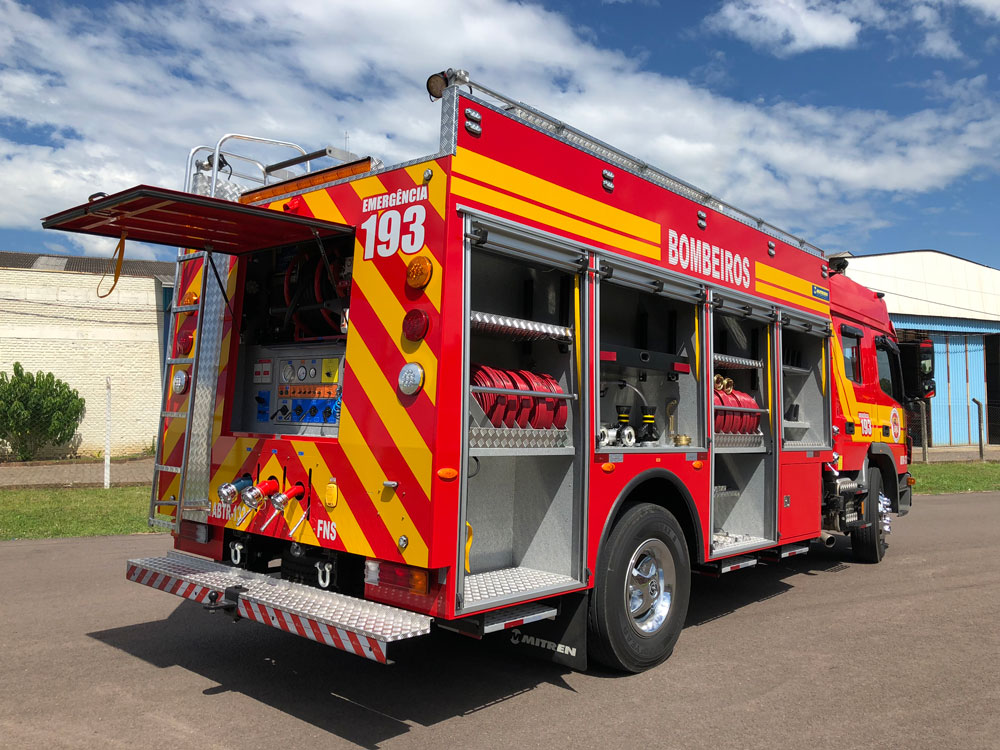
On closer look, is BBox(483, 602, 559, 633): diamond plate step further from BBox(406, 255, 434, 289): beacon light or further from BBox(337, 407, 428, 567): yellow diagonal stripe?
BBox(406, 255, 434, 289): beacon light

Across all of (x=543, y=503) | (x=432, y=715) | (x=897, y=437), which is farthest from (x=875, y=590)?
(x=432, y=715)

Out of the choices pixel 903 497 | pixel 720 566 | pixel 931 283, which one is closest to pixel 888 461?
pixel 903 497

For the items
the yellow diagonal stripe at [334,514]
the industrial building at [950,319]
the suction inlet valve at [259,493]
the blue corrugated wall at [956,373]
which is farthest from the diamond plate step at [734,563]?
the blue corrugated wall at [956,373]

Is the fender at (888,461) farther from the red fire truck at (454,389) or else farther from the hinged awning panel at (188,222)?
the hinged awning panel at (188,222)

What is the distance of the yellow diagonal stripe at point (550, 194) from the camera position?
410cm

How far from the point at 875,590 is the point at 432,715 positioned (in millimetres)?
5272

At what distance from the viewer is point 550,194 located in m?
4.57

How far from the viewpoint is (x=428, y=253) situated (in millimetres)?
3996

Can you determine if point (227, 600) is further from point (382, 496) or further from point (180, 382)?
point (180, 382)

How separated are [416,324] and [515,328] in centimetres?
69

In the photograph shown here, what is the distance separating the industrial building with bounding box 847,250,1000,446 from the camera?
31.1 m

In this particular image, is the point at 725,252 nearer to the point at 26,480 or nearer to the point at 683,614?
the point at 683,614

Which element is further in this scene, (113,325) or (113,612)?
(113,325)

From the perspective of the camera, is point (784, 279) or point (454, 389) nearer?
point (454, 389)
